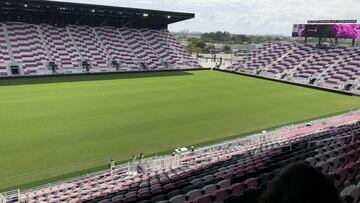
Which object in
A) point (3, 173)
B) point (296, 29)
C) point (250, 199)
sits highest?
point (296, 29)

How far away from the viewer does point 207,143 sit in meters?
20.4

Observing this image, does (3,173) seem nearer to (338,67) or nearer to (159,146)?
(159,146)

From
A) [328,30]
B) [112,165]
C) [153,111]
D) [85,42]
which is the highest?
[328,30]

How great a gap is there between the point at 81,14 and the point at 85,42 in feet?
13.6

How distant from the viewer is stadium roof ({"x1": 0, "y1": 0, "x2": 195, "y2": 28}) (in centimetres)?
4472

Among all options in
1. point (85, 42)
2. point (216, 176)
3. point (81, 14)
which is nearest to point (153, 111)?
point (216, 176)

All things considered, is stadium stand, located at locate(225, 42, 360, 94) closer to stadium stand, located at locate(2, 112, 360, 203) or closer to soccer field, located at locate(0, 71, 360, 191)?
soccer field, located at locate(0, 71, 360, 191)

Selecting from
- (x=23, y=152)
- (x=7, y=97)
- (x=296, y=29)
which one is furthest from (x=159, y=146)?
(x=296, y=29)

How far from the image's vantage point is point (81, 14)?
168 feet

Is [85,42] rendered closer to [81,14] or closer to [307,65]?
[81,14]

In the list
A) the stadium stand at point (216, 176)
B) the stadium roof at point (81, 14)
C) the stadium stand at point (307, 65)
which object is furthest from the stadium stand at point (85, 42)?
the stadium stand at point (216, 176)

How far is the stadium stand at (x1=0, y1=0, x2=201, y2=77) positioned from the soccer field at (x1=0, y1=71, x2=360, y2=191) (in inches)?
187

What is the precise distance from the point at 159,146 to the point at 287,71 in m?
36.3

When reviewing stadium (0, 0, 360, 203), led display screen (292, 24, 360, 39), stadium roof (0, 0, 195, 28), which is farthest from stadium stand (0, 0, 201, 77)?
led display screen (292, 24, 360, 39)
